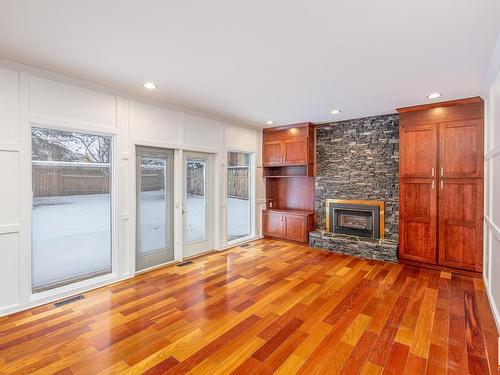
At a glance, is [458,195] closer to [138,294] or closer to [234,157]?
[234,157]

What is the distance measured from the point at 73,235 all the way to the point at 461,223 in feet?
17.9

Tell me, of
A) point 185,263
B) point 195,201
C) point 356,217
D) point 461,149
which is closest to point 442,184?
point 461,149

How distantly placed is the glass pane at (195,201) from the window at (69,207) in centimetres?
138

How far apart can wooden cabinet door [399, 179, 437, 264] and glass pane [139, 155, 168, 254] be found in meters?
4.00

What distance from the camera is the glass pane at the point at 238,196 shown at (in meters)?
5.67

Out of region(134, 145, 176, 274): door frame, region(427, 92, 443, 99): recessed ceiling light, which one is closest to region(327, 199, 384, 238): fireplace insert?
region(427, 92, 443, 99): recessed ceiling light

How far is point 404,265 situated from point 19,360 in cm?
496

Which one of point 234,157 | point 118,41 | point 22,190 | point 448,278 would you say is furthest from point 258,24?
point 448,278

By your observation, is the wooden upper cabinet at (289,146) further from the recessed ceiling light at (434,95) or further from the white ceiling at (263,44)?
the recessed ceiling light at (434,95)

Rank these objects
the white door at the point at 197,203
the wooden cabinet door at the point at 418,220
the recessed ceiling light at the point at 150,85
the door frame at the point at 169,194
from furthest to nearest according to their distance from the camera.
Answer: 1. the white door at the point at 197,203
2. the wooden cabinet door at the point at 418,220
3. the door frame at the point at 169,194
4. the recessed ceiling light at the point at 150,85

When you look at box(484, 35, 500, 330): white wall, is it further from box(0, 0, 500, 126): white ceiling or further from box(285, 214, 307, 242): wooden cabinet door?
box(285, 214, 307, 242): wooden cabinet door

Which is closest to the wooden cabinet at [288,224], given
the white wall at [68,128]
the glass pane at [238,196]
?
the glass pane at [238,196]

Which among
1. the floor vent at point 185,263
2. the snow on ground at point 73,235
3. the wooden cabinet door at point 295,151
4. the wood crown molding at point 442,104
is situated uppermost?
the wood crown molding at point 442,104

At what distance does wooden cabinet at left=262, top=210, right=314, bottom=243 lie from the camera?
5.66 metres
